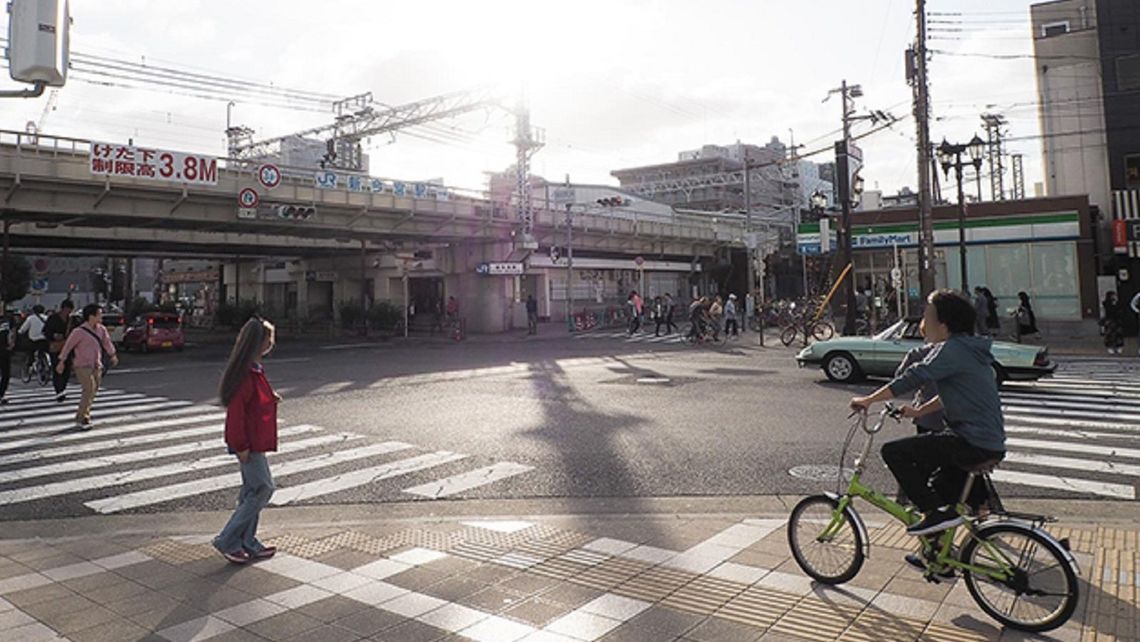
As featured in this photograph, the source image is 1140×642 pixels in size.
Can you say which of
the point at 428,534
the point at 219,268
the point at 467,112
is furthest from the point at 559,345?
the point at 219,268

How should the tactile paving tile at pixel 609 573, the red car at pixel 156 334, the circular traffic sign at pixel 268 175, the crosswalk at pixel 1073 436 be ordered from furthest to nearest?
1. the red car at pixel 156 334
2. the circular traffic sign at pixel 268 175
3. the crosswalk at pixel 1073 436
4. the tactile paving tile at pixel 609 573

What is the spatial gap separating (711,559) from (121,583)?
3833mm

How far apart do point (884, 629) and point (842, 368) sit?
11187mm

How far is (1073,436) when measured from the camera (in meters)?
8.79

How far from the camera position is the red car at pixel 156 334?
2955cm

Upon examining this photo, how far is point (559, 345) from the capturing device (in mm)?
28594

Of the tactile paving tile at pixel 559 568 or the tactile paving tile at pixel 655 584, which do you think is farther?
the tactile paving tile at pixel 559 568

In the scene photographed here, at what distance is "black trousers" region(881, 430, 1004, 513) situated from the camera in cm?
390

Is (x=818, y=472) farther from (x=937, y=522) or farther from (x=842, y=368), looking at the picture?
(x=842, y=368)

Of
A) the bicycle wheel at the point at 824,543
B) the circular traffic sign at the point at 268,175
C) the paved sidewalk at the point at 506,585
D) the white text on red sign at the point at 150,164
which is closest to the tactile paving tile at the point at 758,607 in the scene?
the paved sidewalk at the point at 506,585

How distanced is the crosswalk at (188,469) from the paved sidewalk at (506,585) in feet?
2.73

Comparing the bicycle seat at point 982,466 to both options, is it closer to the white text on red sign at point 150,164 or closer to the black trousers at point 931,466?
the black trousers at point 931,466

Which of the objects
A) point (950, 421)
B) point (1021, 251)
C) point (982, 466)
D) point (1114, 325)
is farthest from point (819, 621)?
point (1021, 251)

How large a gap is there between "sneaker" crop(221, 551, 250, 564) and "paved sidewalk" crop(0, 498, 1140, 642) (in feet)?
0.19
